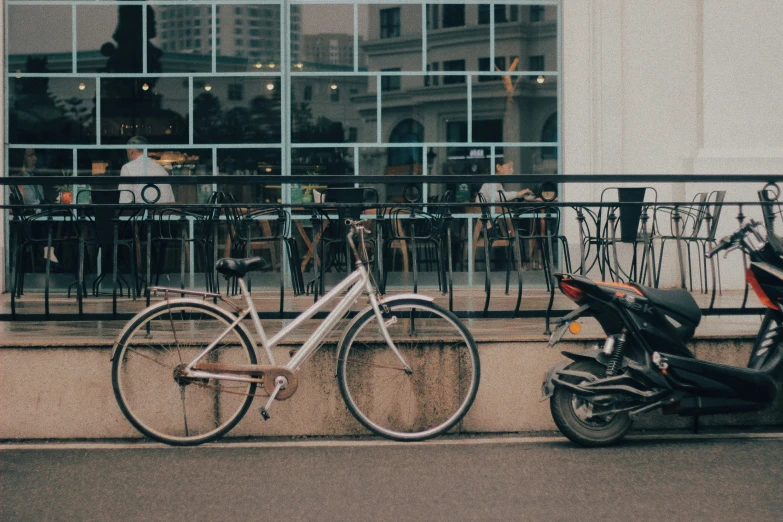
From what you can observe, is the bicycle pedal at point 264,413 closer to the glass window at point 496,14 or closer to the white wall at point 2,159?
the white wall at point 2,159

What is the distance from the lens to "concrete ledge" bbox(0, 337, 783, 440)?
20.6ft

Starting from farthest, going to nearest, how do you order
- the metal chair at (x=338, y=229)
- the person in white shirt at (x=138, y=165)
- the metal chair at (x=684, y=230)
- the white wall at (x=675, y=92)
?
the person in white shirt at (x=138, y=165) < the white wall at (x=675, y=92) < the metal chair at (x=338, y=229) < the metal chair at (x=684, y=230)

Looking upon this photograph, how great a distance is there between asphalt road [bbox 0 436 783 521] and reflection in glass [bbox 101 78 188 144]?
7063 mm

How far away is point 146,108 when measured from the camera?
12656mm

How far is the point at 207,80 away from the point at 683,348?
8.24 meters

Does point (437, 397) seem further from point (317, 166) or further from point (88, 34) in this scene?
point (88, 34)

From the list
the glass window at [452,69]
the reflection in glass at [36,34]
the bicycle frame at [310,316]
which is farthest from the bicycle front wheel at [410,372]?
the reflection in glass at [36,34]

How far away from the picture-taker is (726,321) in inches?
302

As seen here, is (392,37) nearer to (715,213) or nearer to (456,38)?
(456,38)

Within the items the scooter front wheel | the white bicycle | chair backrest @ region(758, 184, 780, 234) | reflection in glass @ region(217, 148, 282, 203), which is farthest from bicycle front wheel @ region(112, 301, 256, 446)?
reflection in glass @ region(217, 148, 282, 203)

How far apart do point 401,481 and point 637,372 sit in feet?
5.14

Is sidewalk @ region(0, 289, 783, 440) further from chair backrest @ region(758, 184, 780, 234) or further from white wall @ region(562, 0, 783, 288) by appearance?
white wall @ region(562, 0, 783, 288)

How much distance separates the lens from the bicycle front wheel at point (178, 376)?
6.06 metres

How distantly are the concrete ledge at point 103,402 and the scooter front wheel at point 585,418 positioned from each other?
1.87ft
